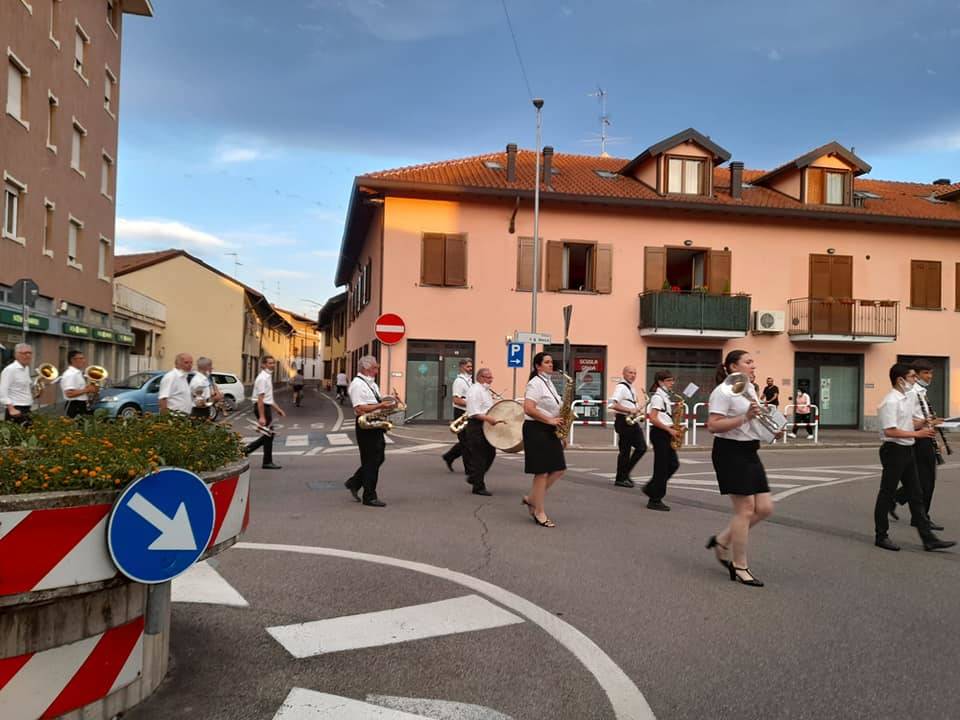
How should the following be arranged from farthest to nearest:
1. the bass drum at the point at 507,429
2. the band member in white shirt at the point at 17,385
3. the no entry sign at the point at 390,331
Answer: the no entry sign at the point at 390,331 < the band member in white shirt at the point at 17,385 < the bass drum at the point at 507,429

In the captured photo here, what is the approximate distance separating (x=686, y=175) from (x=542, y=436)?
20.4 meters

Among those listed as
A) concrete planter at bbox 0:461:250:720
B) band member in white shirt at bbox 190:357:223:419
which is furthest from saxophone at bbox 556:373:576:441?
band member in white shirt at bbox 190:357:223:419

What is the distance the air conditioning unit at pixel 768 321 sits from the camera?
25.3 metres

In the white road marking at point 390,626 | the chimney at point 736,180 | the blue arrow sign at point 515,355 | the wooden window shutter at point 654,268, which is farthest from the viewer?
the chimney at point 736,180

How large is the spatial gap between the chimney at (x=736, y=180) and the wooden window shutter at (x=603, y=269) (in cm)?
502

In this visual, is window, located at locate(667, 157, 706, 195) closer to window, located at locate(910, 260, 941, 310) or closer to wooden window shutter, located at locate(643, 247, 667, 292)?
wooden window shutter, located at locate(643, 247, 667, 292)

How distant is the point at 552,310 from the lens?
2462 cm

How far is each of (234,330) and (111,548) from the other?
45.2 meters

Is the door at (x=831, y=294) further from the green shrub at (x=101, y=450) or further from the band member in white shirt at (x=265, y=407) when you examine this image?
the green shrub at (x=101, y=450)

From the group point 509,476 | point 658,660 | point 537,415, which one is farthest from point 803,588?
point 509,476

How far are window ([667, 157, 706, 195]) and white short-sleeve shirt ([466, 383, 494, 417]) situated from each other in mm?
16993

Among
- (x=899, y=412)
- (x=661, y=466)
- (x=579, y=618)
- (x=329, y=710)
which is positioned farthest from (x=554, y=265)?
(x=329, y=710)

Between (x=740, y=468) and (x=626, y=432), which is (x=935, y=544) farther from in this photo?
(x=626, y=432)

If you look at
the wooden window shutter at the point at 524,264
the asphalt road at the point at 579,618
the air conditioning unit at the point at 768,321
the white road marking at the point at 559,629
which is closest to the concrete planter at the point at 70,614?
the asphalt road at the point at 579,618
